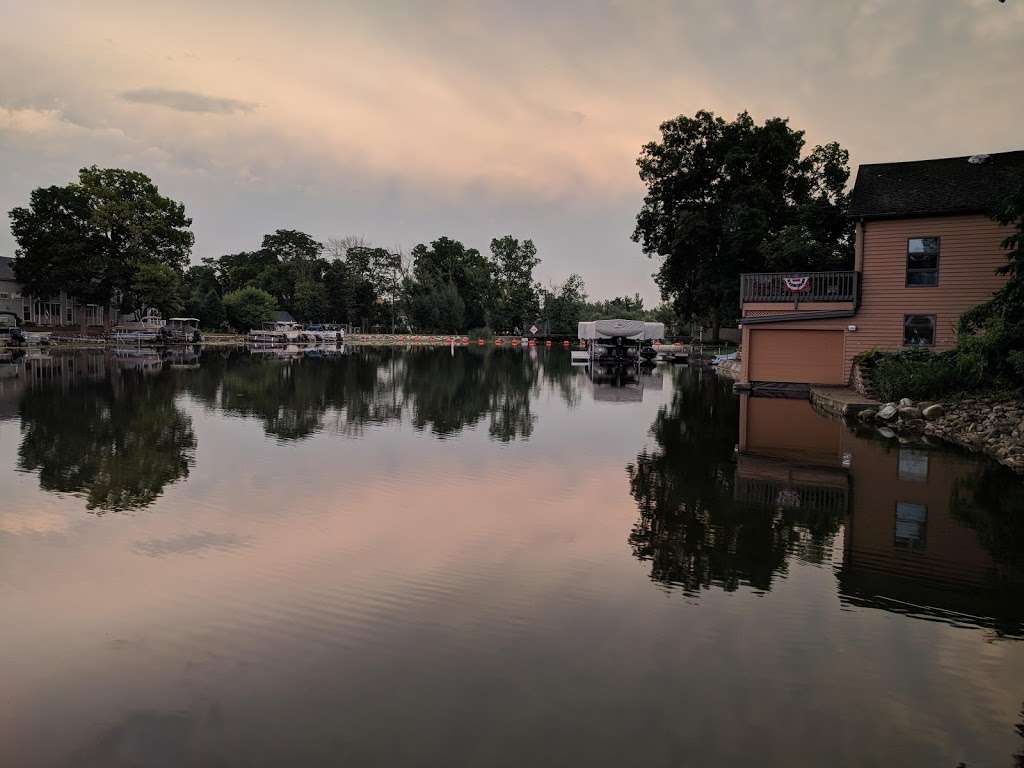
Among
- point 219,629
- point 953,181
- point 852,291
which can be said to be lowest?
point 219,629

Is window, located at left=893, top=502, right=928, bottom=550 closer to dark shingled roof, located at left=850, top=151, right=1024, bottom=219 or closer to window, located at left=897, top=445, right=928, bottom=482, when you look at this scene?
window, located at left=897, top=445, right=928, bottom=482

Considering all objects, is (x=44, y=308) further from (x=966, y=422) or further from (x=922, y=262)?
(x=966, y=422)

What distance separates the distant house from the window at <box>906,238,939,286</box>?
65305 millimetres

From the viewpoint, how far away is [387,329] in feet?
344

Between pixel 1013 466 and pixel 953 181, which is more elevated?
pixel 953 181

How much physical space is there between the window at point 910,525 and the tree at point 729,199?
2974 cm

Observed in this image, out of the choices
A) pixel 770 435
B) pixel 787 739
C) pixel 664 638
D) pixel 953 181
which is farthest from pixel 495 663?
pixel 953 181

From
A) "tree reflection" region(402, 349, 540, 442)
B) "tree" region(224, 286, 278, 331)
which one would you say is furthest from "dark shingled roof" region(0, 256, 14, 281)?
"tree reflection" region(402, 349, 540, 442)

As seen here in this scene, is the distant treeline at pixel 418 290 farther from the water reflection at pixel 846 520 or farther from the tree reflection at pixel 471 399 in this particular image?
the water reflection at pixel 846 520

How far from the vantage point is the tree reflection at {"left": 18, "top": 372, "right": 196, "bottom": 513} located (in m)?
10.5

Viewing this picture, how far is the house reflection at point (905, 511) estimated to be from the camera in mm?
6801

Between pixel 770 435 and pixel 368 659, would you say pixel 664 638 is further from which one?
pixel 770 435

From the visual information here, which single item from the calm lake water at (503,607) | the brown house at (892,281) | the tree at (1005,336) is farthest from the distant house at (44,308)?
the tree at (1005,336)

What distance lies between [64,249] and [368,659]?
6740 cm
